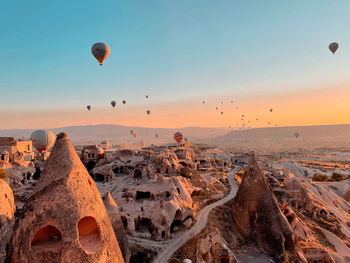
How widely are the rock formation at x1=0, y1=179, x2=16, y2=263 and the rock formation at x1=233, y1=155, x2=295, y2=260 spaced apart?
24.9 meters

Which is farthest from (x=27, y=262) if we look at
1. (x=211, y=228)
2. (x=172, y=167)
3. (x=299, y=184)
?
(x=299, y=184)

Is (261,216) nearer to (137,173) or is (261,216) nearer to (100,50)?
(137,173)

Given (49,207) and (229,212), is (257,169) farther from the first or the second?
(49,207)

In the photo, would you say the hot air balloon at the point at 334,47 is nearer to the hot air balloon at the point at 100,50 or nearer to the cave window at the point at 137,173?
the hot air balloon at the point at 100,50

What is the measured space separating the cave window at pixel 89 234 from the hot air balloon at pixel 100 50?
36146 millimetres

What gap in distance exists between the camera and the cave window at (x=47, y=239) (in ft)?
33.2

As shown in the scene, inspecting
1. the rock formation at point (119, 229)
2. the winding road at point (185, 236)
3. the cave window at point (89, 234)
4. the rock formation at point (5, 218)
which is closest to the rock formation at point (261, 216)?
the winding road at point (185, 236)

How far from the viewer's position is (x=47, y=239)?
10.9 metres

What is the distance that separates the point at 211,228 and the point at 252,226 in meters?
5.34

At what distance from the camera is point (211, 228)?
28.1 meters

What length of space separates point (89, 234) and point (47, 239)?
193cm

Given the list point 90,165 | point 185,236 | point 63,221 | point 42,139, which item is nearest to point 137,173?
point 90,165

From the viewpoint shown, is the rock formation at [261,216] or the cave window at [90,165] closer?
the rock formation at [261,216]

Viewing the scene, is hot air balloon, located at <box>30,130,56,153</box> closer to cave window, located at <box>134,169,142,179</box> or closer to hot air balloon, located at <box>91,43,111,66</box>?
cave window, located at <box>134,169,142,179</box>
